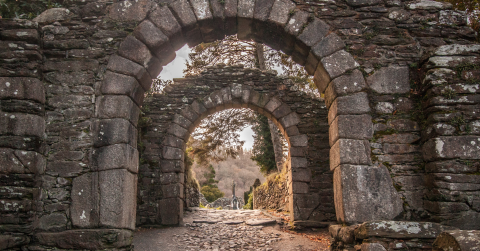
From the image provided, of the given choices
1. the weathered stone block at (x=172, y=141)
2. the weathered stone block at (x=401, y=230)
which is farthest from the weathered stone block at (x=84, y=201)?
the weathered stone block at (x=172, y=141)

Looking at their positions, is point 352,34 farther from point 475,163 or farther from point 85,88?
point 85,88

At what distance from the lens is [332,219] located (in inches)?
309

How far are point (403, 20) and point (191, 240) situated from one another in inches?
220

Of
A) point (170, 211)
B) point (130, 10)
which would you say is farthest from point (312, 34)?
point (170, 211)

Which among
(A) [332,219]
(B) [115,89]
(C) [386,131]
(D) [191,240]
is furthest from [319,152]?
(B) [115,89]

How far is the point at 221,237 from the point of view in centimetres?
708

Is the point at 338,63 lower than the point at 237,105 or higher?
lower

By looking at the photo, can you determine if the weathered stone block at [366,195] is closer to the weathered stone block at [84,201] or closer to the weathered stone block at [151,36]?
the weathered stone block at [151,36]

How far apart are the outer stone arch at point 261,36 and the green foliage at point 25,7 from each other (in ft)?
3.09

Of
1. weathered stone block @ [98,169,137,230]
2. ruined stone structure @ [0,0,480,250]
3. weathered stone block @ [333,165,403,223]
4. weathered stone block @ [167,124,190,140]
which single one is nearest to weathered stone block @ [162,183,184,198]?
weathered stone block @ [167,124,190,140]

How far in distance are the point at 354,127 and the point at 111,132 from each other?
2933mm

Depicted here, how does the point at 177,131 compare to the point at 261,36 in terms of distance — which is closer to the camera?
the point at 261,36

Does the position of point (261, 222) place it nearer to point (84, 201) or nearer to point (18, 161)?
point (84, 201)

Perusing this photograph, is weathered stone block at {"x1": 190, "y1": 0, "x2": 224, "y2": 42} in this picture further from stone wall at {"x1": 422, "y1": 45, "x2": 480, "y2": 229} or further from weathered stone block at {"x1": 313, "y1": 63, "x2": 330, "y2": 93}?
stone wall at {"x1": 422, "y1": 45, "x2": 480, "y2": 229}
